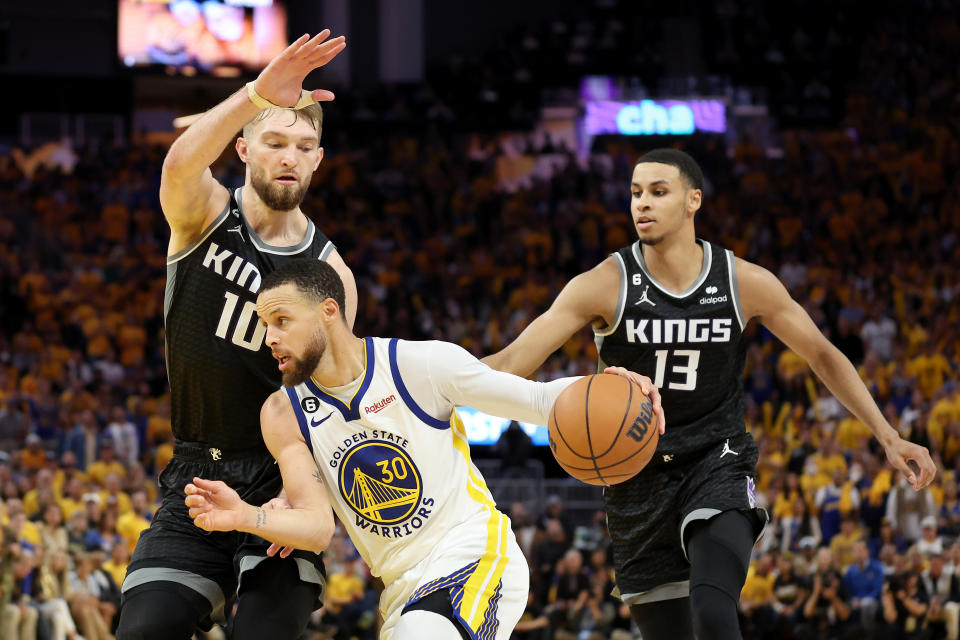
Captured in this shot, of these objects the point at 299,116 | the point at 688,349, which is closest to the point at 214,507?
the point at 299,116

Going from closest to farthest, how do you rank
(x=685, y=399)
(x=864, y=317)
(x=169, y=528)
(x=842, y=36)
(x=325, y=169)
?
1. (x=169, y=528)
2. (x=685, y=399)
3. (x=864, y=317)
4. (x=325, y=169)
5. (x=842, y=36)

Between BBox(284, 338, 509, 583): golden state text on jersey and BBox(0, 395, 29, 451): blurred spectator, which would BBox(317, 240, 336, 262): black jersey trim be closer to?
BBox(284, 338, 509, 583): golden state text on jersey

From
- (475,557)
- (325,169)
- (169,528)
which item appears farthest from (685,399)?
(325,169)

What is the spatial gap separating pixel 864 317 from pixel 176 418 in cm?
1410

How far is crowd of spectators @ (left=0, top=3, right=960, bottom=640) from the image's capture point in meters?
12.0

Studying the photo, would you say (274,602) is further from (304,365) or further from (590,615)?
(590,615)

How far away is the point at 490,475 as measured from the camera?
49.3 ft

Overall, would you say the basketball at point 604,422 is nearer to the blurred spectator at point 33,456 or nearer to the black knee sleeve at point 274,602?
the black knee sleeve at point 274,602

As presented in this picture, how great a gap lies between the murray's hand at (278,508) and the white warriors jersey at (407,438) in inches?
9.3

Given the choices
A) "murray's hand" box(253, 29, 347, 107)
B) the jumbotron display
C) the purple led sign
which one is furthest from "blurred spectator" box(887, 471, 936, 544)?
the jumbotron display

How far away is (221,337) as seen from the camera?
15.5 feet

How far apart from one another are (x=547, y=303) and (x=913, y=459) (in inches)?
526

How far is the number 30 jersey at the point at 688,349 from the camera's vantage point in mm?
5484

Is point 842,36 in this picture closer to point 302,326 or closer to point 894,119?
point 894,119
